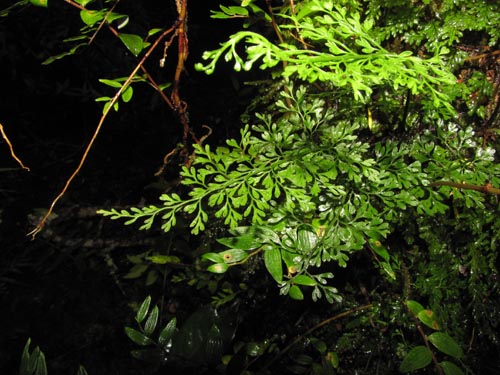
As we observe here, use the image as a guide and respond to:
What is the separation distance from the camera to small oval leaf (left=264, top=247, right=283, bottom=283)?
3.50 ft

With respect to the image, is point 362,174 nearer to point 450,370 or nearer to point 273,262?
point 273,262

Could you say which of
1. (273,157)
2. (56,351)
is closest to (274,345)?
(273,157)

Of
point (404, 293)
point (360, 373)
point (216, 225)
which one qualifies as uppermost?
point (404, 293)

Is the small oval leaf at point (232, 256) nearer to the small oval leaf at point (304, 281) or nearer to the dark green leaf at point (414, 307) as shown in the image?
the small oval leaf at point (304, 281)

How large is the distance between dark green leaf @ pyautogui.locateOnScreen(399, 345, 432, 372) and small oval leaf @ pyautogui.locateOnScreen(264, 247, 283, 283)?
0.50 metres

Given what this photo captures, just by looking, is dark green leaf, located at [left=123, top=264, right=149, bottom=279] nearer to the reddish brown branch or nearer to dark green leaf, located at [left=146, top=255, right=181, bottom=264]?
dark green leaf, located at [left=146, top=255, right=181, bottom=264]

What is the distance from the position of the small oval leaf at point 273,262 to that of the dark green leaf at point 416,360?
50cm

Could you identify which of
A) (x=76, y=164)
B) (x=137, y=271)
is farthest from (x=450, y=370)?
(x=76, y=164)

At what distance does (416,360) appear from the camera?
119cm

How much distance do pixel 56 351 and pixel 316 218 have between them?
1.77 metres

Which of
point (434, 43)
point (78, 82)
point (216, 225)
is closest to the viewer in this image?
point (434, 43)

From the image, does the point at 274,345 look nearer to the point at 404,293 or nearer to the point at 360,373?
the point at 360,373

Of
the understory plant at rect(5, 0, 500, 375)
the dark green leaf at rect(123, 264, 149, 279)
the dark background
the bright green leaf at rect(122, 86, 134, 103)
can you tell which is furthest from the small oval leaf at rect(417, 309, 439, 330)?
the dark green leaf at rect(123, 264, 149, 279)

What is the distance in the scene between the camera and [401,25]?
1368 mm
